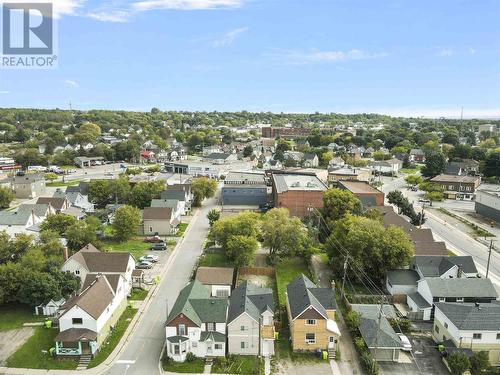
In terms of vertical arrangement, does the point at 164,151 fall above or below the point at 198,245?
above

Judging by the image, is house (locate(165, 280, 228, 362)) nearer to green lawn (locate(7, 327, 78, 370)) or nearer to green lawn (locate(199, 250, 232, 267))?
green lawn (locate(7, 327, 78, 370))

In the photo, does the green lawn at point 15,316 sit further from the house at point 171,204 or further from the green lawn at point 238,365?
the house at point 171,204

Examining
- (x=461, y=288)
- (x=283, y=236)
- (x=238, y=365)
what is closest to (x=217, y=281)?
(x=283, y=236)

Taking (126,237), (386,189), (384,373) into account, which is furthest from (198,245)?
(386,189)

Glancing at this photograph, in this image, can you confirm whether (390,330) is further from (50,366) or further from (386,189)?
(386,189)

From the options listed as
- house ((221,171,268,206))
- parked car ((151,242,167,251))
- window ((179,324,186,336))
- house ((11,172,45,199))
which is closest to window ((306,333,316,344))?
window ((179,324,186,336))
